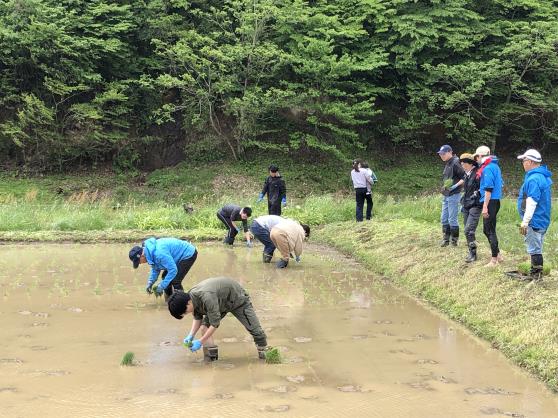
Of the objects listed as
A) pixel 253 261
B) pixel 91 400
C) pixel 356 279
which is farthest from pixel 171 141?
pixel 91 400

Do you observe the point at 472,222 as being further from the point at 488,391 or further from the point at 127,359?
the point at 127,359

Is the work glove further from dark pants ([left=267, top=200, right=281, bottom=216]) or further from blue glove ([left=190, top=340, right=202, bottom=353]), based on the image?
dark pants ([left=267, top=200, right=281, bottom=216])

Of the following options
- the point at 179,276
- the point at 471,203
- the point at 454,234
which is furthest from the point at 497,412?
the point at 454,234

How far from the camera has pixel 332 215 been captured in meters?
15.2

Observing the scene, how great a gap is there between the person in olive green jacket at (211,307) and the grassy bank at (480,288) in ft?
8.29

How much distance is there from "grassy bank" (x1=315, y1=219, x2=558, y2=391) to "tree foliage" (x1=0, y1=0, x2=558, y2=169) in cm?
1049

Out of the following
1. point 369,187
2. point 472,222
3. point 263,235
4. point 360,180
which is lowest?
point 263,235

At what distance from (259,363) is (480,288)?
3.32m

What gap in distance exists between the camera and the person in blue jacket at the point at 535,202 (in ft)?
20.7

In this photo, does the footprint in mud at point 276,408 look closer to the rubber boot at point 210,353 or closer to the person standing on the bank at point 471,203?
the rubber boot at point 210,353

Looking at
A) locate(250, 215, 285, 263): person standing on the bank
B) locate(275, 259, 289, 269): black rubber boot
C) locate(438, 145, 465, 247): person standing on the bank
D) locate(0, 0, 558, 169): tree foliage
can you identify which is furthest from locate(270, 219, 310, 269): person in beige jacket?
locate(0, 0, 558, 169): tree foliage

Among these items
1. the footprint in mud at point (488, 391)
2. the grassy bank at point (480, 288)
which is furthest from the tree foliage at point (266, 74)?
the footprint in mud at point (488, 391)

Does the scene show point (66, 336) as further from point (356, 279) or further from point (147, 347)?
point (356, 279)

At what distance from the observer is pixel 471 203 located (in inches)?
320
